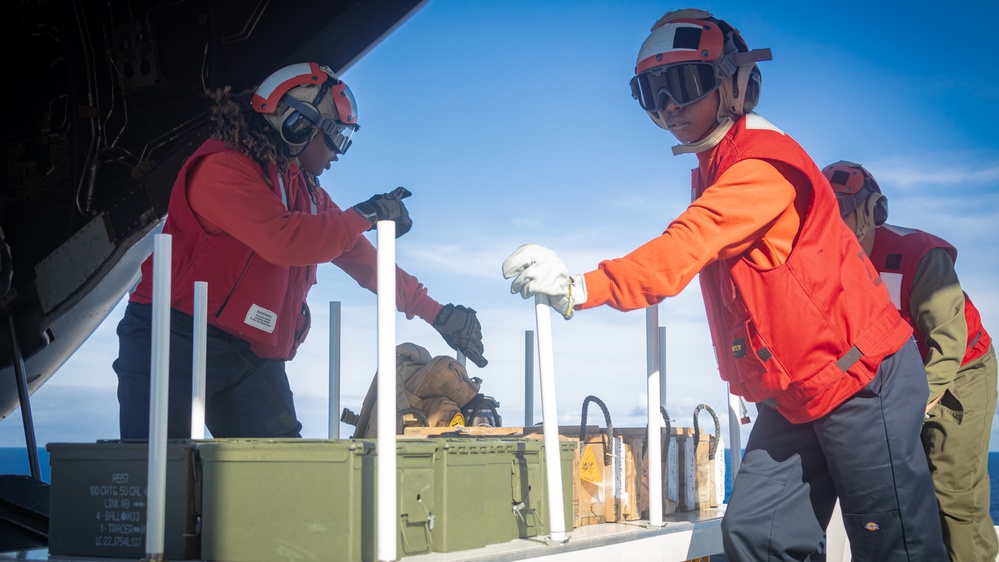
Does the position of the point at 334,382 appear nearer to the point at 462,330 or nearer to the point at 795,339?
the point at 462,330

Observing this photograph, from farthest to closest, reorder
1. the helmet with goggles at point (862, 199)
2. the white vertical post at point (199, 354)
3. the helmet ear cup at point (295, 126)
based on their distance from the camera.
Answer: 1. the helmet with goggles at point (862, 199)
2. the helmet ear cup at point (295, 126)
3. the white vertical post at point (199, 354)

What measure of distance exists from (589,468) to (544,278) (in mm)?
1388

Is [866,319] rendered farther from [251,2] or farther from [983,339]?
[251,2]

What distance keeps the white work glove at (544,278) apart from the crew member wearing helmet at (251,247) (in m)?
1.38

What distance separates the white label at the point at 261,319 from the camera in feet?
13.3

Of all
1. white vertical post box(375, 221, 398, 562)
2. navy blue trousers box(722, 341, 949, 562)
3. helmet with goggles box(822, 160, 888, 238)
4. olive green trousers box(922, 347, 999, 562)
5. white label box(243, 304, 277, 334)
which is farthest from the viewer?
helmet with goggles box(822, 160, 888, 238)

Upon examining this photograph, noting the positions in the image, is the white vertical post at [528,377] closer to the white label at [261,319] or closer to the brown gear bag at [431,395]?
the brown gear bag at [431,395]

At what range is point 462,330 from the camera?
16.2 ft

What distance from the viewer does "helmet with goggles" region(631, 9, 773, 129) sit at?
3.18 metres

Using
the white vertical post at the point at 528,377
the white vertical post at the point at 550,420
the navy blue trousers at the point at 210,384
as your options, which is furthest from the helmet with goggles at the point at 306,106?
the white vertical post at the point at 550,420

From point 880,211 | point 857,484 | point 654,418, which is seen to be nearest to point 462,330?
point 654,418

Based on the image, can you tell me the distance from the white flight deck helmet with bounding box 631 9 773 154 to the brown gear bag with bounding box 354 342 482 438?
2128 millimetres

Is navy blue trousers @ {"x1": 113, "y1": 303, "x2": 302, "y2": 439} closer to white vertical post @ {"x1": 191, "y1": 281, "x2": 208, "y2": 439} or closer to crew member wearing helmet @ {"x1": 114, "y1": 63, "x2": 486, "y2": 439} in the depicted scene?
crew member wearing helmet @ {"x1": 114, "y1": 63, "x2": 486, "y2": 439}

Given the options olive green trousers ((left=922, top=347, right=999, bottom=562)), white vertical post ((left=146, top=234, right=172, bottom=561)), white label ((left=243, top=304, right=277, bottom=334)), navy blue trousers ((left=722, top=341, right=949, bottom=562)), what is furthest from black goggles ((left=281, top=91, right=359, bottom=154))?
olive green trousers ((left=922, top=347, right=999, bottom=562))
